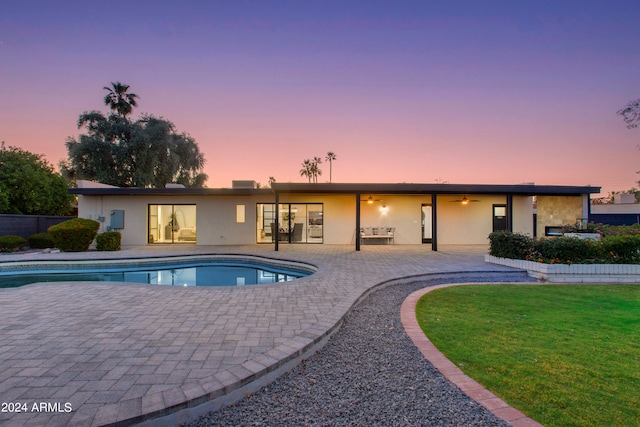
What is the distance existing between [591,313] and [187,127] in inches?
1181

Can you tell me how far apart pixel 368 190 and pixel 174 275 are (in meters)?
7.55

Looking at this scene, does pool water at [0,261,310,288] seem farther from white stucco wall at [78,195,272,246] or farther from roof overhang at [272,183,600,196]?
white stucco wall at [78,195,272,246]

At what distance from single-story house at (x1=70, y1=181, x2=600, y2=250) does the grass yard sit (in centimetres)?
901

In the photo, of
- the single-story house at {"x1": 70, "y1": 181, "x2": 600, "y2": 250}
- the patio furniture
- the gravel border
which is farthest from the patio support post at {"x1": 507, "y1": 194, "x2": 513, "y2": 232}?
the gravel border

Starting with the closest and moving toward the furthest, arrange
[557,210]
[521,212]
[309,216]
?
1. [309,216]
2. [521,212]
3. [557,210]

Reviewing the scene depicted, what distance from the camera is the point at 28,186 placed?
19.3m

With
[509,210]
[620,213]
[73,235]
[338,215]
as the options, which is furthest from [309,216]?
[620,213]

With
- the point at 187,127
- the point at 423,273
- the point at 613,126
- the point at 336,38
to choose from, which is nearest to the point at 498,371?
the point at 423,273

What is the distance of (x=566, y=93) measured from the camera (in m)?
13.6

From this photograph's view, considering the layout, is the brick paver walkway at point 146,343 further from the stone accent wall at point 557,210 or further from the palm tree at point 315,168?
the palm tree at point 315,168

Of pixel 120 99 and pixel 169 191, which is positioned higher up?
pixel 120 99

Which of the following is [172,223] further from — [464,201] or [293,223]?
[464,201]

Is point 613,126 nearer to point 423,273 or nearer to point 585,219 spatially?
point 585,219

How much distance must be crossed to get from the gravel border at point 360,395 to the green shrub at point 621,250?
25.3 ft
